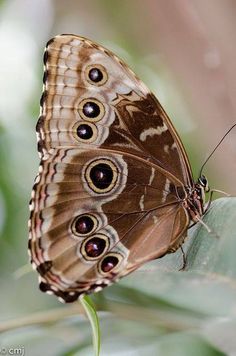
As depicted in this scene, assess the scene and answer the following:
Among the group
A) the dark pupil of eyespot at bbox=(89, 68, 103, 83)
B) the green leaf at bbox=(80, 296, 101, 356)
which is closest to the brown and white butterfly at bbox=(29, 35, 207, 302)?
the dark pupil of eyespot at bbox=(89, 68, 103, 83)

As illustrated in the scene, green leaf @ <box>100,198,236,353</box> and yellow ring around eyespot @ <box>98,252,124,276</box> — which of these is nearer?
green leaf @ <box>100,198,236,353</box>

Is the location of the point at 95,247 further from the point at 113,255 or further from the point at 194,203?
the point at 194,203

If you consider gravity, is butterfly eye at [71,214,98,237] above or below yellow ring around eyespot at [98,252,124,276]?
above

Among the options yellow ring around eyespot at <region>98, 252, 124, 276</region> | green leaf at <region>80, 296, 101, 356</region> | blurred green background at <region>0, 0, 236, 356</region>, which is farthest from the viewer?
blurred green background at <region>0, 0, 236, 356</region>

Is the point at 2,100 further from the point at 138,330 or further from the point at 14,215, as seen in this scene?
the point at 138,330

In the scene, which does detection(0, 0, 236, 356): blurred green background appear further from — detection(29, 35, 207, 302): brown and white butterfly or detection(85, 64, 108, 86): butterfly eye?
detection(85, 64, 108, 86): butterfly eye

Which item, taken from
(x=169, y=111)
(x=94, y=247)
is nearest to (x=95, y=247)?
(x=94, y=247)

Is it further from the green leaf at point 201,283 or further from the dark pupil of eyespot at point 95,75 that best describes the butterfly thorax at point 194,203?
the dark pupil of eyespot at point 95,75
